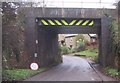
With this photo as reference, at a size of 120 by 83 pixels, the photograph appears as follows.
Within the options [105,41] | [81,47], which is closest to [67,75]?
[105,41]

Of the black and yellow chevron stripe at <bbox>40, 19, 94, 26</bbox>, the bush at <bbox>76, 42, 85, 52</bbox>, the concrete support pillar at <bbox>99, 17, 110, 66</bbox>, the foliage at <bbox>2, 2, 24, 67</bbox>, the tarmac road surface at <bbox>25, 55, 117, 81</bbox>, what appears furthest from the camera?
the bush at <bbox>76, 42, 85, 52</bbox>

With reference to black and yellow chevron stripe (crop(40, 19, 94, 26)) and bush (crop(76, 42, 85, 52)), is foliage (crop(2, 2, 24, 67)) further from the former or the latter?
bush (crop(76, 42, 85, 52))

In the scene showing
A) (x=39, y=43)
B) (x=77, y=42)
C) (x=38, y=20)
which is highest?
(x=38, y=20)

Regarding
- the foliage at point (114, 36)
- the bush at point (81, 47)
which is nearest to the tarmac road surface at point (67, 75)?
the foliage at point (114, 36)

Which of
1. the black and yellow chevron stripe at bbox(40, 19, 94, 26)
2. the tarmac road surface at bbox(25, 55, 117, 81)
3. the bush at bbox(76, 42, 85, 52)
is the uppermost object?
the black and yellow chevron stripe at bbox(40, 19, 94, 26)

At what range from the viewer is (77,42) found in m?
97.2

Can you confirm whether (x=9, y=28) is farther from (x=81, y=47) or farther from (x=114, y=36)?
(x=81, y=47)

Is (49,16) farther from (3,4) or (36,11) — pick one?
(3,4)

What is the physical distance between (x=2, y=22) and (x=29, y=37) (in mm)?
15248

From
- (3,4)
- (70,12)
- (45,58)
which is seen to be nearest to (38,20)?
(70,12)

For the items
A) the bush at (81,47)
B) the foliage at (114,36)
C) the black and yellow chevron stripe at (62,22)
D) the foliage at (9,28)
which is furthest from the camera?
the bush at (81,47)

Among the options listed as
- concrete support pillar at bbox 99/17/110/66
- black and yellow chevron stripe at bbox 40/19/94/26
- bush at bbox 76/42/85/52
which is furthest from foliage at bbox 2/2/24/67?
bush at bbox 76/42/85/52

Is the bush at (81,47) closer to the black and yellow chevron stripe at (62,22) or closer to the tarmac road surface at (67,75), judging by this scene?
the tarmac road surface at (67,75)

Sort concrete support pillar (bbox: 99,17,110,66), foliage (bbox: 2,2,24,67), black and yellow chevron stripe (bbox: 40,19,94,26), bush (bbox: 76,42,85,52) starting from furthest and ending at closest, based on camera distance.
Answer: bush (bbox: 76,42,85,52) → black and yellow chevron stripe (bbox: 40,19,94,26) → concrete support pillar (bbox: 99,17,110,66) → foliage (bbox: 2,2,24,67)
